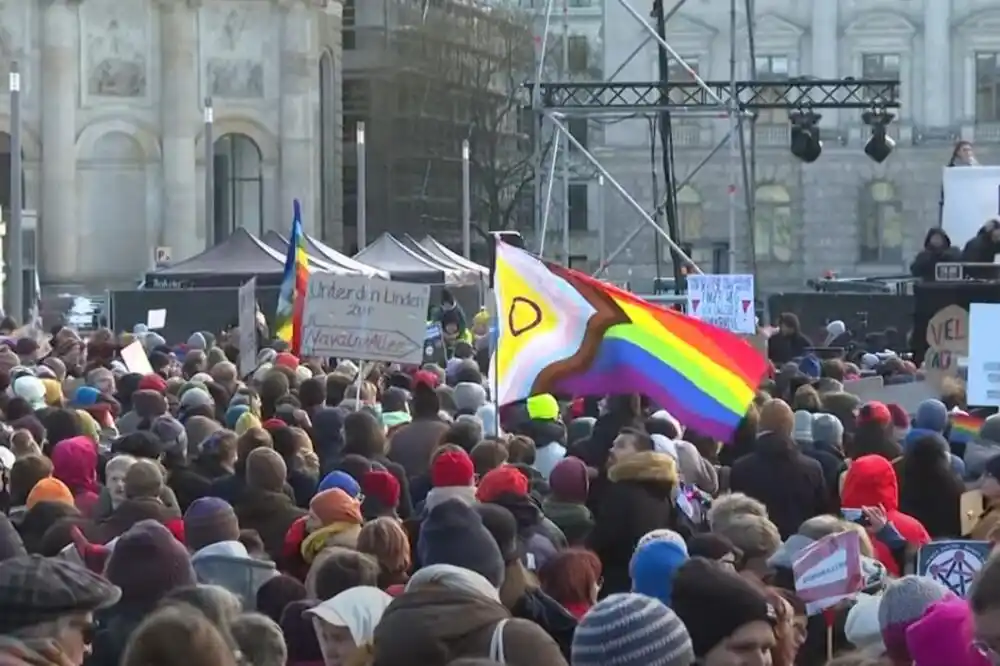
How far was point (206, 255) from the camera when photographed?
36750mm

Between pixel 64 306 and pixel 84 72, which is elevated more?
pixel 84 72

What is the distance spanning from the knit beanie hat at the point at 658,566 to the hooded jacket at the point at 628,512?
1.95 m

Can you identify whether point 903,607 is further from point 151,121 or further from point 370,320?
point 151,121

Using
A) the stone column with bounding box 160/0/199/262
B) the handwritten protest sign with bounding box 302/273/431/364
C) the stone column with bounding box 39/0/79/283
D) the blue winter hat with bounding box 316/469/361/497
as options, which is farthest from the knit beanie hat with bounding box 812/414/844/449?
the stone column with bounding box 160/0/199/262

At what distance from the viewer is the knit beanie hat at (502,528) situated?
27.9ft

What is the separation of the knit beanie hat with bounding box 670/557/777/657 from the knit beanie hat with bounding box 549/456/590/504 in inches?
154

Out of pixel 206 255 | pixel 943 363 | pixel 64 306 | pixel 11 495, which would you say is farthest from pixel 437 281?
pixel 11 495

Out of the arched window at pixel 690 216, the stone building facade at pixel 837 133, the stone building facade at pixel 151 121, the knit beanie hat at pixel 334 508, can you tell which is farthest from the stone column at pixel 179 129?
the knit beanie hat at pixel 334 508

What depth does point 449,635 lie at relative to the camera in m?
5.29

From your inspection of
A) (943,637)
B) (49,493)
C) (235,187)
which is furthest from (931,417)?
(235,187)

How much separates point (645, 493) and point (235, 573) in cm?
188

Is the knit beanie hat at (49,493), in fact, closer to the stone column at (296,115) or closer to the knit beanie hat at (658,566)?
the knit beanie hat at (658,566)

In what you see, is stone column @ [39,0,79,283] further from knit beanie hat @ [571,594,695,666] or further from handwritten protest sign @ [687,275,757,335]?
knit beanie hat @ [571,594,695,666]

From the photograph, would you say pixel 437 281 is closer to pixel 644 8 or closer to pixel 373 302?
pixel 373 302
